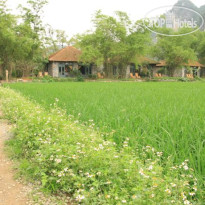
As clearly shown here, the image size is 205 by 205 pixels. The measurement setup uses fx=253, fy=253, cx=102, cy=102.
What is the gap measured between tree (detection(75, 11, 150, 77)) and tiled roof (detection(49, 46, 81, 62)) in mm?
1477

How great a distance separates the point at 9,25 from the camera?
22.1 m

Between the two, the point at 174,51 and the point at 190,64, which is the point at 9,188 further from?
the point at 190,64

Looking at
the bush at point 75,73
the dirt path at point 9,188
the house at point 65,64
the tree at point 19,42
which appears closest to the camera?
the dirt path at point 9,188

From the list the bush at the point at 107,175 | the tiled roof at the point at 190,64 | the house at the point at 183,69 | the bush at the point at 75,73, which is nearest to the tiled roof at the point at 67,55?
the bush at the point at 75,73

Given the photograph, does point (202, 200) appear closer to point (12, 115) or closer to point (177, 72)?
point (12, 115)

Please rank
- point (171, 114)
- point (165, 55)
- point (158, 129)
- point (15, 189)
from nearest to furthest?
point (15, 189), point (158, 129), point (171, 114), point (165, 55)

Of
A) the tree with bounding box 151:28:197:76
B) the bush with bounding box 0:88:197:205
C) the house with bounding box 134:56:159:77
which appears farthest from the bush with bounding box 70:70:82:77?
the bush with bounding box 0:88:197:205

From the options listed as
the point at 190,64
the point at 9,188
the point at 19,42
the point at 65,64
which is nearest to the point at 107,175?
the point at 9,188

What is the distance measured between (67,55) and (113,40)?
5.38 meters

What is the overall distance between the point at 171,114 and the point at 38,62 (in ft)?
78.7

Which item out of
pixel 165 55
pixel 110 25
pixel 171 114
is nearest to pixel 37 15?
pixel 110 25

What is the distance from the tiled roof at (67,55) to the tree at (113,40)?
4.85 feet

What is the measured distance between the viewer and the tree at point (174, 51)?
30.0m

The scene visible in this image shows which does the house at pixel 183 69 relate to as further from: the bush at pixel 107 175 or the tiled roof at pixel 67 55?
the bush at pixel 107 175
